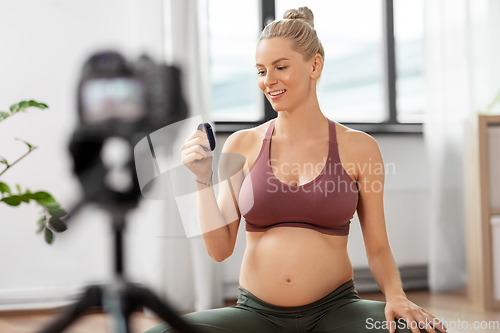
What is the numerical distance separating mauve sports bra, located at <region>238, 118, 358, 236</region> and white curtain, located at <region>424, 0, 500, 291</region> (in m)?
1.64

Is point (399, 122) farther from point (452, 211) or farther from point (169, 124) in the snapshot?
point (169, 124)

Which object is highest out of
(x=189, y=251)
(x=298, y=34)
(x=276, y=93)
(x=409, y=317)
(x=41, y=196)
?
(x=298, y=34)

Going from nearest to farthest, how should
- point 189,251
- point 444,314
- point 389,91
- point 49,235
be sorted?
point 49,235, point 444,314, point 189,251, point 389,91

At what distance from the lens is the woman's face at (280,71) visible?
0.98 metres

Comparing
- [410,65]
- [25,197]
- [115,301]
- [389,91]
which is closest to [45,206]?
[25,197]

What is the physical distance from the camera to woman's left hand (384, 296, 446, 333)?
818 mm

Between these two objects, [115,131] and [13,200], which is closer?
[115,131]

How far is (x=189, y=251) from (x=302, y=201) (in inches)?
48.6

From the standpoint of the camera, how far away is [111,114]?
0.36 metres

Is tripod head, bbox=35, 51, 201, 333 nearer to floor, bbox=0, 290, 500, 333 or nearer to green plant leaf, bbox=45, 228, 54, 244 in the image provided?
green plant leaf, bbox=45, 228, 54, 244

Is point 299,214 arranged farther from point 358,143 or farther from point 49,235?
point 49,235

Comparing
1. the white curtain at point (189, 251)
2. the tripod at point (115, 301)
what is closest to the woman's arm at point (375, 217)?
the tripod at point (115, 301)

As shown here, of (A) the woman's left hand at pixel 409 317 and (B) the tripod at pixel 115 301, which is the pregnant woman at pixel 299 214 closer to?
(A) the woman's left hand at pixel 409 317

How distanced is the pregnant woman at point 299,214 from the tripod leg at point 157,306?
379 millimetres
